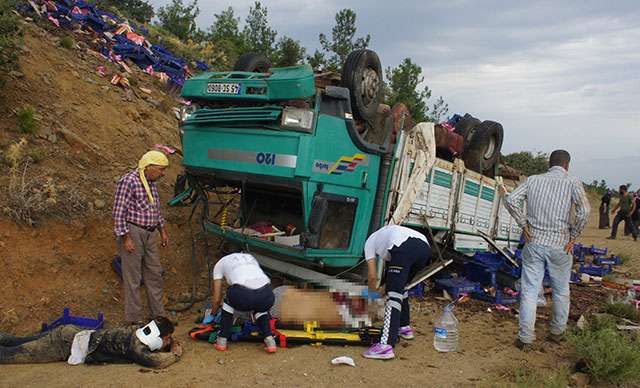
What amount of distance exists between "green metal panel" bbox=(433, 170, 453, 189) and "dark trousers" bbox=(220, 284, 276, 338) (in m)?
2.89

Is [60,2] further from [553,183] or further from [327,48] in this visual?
[327,48]

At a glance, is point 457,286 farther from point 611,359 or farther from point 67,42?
point 67,42

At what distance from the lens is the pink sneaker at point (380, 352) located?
4586 millimetres

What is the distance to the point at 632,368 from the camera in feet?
14.2

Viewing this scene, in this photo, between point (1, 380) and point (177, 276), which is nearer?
point (1, 380)

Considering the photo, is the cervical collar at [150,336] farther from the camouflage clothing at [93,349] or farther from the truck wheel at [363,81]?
the truck wheel at [363,81]

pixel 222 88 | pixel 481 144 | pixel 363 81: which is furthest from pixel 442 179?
pixel 222 88

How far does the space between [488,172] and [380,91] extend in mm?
3020

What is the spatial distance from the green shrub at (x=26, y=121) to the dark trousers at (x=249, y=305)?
460cm

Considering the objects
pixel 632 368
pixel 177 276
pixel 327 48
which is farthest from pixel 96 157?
pixel 327 48

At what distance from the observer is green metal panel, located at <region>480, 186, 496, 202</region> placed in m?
7.76

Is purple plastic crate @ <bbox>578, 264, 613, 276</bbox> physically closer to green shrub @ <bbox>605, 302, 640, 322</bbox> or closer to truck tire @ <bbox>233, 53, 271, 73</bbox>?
green shrub @ <bbox>605, 302, 640, 322</bbox>

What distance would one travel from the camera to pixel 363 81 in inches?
224

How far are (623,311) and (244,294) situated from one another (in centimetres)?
435
